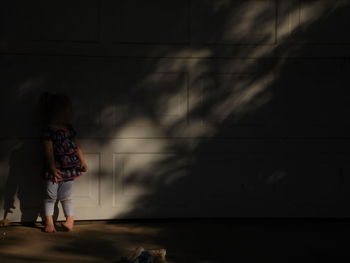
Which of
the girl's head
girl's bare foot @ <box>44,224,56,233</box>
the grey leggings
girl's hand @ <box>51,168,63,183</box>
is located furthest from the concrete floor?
the girl's head

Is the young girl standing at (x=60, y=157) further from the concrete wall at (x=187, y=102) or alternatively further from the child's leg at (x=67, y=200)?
the concrete wall at (x=187, y=102)

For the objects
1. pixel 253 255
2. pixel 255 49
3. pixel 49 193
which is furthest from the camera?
pixel 255 49

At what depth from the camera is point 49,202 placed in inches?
173

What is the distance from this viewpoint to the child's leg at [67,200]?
4418 millimetres

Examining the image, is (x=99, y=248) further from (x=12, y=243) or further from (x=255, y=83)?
(x=255, y=83)

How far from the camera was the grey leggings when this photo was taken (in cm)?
437

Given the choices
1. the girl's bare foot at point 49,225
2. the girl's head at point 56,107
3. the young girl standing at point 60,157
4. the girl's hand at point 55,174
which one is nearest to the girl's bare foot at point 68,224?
the young girl standing at point 60,157

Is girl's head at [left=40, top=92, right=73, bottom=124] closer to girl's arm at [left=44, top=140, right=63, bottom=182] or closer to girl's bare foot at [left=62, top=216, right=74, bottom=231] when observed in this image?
girl's arm at [left=44, top=140, right=63, bottom=182]

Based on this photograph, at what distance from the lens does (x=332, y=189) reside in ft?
15.9

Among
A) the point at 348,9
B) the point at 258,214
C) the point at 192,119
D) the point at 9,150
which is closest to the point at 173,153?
the point at 192,119

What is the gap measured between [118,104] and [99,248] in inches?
55.5

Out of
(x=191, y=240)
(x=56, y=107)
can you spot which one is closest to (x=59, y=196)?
(x=56, y=107)

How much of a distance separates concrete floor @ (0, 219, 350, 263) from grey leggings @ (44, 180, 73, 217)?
215mm

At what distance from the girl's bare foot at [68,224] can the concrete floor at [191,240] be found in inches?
3.1
